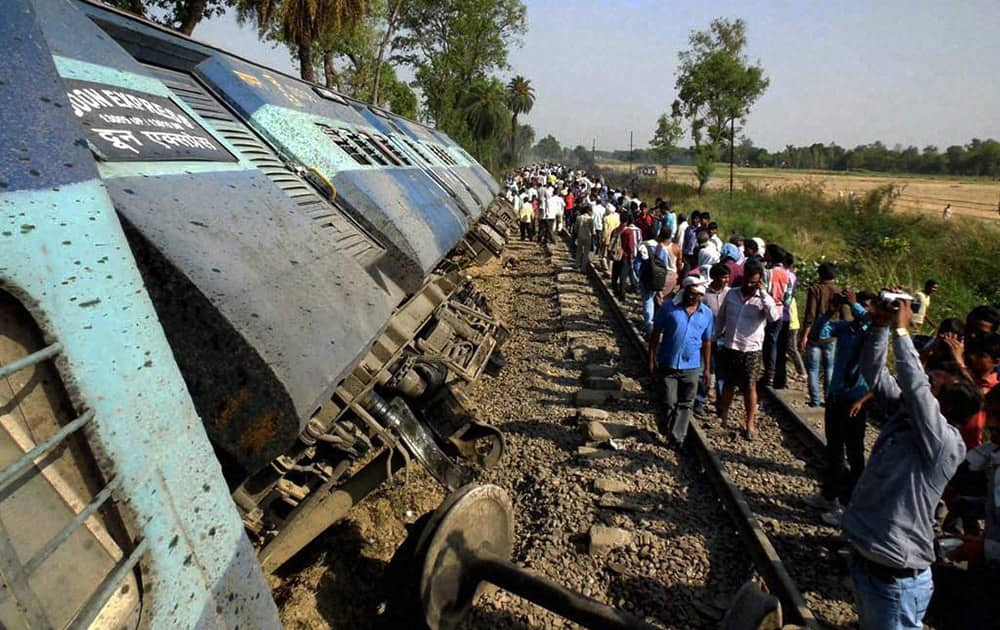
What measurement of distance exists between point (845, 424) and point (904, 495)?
6.86ft

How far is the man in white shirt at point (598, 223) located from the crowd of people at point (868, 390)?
200 inches

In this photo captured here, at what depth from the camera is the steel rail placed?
3.56 metres

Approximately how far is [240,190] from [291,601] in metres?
2.46

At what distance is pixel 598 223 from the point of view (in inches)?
594

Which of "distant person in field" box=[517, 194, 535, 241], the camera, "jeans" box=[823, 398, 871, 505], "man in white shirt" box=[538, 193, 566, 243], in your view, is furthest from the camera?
"distant person in field" box=[517, 194, 535, 241]

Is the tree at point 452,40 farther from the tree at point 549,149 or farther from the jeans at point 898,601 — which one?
the tree at point 549,149

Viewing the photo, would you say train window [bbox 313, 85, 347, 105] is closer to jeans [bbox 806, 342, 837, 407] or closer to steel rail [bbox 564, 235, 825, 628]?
steel rail [bbox 564, 235, 825, 628]

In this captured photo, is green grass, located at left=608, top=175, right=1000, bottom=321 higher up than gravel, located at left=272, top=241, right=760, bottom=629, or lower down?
higher up

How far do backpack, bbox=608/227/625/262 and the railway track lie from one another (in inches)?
225

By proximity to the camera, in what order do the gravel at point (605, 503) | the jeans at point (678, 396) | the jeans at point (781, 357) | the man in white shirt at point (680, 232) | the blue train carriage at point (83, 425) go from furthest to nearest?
1. the man in white shirt at point (680, 232)
2. the jeans at point (781, 357)
3. the jeans at point (678, 396)
4. the gravel at point (605, 503)
5. the blue train carriage at point (83, 425)

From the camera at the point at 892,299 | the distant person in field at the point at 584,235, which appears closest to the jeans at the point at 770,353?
the camera at the point at 892,299

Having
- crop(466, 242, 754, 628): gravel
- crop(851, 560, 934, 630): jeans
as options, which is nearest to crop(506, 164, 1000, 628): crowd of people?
crop(851, 560, 934, 630): jeans

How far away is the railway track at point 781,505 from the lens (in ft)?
12.3

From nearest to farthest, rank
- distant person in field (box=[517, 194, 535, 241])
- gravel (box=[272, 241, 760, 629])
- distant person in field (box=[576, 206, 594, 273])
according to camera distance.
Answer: gravel (box=[272, 241, 760, 629]), distant person in field (box=[576, 206, 594, 273]), distant person in field (box=[517, 194, 535, 241])
